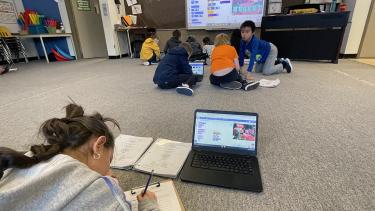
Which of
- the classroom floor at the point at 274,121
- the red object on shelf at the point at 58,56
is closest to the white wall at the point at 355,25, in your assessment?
the classroom floor at the point at 274,121

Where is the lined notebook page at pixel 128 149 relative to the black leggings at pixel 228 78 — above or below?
below

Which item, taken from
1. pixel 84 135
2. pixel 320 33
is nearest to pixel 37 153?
pixel 84 135

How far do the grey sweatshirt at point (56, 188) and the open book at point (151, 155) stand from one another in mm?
599

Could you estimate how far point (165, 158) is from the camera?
1.13 m

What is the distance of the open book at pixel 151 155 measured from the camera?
1055 mm

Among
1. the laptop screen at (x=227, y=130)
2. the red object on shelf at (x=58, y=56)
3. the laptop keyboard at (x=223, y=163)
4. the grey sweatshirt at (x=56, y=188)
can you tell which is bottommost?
the red object on shelf at (x=58, y=56)

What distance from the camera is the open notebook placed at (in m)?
0.80

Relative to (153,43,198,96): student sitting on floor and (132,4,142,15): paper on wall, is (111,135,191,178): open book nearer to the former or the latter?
(153,43,198,96): student sitting on floor

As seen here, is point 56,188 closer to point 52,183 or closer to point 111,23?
point 52,183

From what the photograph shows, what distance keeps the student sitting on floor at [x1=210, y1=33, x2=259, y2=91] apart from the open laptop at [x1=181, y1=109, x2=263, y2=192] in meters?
1.43

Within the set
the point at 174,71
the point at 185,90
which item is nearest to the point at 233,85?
the point at 185,90

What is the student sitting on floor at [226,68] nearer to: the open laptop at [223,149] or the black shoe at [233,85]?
the black shoe at [233,85]

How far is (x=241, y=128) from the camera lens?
108 centimetres

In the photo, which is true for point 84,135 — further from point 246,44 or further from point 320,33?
point 320,33
